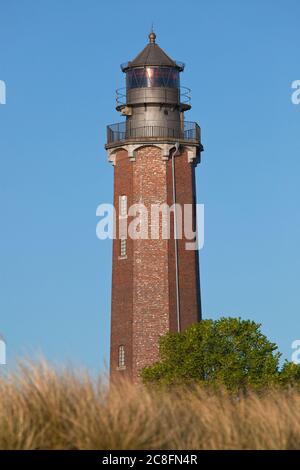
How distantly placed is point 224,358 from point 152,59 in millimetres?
19805

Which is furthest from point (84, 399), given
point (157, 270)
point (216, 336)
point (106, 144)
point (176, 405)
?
point (106, 144)

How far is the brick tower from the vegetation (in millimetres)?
6471

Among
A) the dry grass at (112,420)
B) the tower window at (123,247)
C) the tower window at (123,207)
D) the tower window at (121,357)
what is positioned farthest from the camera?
the tower window at (123,207)

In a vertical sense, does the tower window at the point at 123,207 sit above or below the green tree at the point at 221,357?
above

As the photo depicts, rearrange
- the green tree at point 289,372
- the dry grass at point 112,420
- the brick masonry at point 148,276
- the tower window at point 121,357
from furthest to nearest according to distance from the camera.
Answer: the tower window at point 121,357 < the brick masonry at point 148,276 < the green tree at point 289,372 < the dry grass at point 112,420

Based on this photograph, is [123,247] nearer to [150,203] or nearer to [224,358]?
[150,203]

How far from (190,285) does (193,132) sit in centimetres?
863

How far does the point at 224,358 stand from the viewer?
172 ft

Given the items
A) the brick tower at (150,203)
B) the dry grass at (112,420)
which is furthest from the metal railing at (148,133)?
the dry grass at (112,420)

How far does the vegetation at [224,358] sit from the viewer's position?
169 ft

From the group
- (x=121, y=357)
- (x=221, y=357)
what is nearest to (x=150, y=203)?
(x=121, y=357)

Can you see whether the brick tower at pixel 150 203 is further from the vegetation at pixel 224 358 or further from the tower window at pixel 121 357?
the vegetation at pixel 224 358

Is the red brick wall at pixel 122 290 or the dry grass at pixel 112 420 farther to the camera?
the red brick wall at pixel 122 290

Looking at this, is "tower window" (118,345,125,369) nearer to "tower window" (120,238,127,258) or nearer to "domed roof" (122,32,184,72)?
"tower window" (120,238,127,258)
